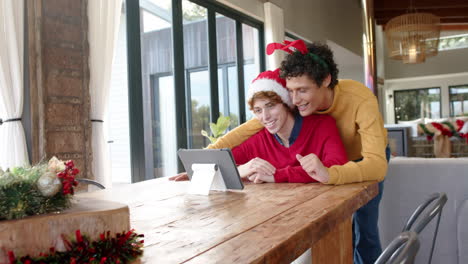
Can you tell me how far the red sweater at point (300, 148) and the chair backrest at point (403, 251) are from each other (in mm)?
862

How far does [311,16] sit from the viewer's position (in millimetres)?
7477

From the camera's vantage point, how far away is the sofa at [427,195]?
216 cm

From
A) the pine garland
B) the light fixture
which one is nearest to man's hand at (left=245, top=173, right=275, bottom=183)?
the pine garland

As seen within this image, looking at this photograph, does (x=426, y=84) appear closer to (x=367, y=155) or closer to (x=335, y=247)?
(x=367, y=155)

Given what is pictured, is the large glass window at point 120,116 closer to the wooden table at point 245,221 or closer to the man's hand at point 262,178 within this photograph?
the wooden table at point 245,221

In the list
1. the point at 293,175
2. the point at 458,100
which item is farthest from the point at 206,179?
the point at 458,100

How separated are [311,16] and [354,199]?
6610 mm

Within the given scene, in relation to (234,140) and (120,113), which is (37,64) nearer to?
(120,113)

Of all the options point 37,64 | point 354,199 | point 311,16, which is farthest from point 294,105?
point 311,16

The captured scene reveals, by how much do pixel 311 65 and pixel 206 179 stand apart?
671mm

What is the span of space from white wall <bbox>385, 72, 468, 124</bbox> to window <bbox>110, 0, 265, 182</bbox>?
10990 millimetres

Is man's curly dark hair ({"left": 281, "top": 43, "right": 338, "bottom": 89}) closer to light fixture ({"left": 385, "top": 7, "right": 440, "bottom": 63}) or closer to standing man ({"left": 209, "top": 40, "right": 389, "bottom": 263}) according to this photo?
standing man ({"left": 209, "top": 40, "right": 389, "bottom": 263})

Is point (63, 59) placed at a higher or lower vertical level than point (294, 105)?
higher

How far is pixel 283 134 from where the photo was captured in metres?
1.87
